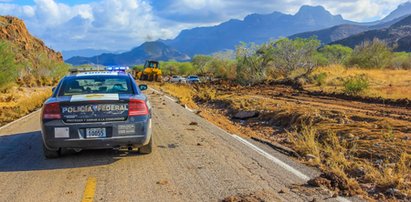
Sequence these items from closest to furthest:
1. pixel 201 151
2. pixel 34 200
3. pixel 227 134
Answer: pixel 34 200, pixel 201 151, pixel 227 134

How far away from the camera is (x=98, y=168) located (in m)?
7.47

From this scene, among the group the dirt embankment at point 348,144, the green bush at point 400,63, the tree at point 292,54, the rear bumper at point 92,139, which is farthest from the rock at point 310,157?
the green bush at point 400,63

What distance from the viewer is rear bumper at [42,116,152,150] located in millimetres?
7566

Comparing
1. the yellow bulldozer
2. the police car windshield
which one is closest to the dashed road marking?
the police car windshield

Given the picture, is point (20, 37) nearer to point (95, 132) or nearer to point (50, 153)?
point (50, 153)

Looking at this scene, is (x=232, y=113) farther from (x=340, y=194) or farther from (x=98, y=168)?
(x=340, y=194)

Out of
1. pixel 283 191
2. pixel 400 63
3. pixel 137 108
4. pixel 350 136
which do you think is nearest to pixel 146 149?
pixel 137 108

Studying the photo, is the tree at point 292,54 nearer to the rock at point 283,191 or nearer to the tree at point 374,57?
the tree at point 374,57

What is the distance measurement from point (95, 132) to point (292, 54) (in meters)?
34.5

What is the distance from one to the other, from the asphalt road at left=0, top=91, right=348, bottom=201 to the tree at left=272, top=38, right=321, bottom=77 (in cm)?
3086

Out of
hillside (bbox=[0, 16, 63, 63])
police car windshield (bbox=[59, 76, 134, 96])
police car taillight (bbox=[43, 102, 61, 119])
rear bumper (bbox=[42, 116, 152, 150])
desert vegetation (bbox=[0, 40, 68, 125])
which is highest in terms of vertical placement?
hillside (bbox=[0, 16, 63, 63])

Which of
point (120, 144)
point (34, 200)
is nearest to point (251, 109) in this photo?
point (120, 144)

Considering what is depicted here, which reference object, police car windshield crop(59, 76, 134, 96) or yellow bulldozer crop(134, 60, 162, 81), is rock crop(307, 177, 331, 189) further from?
yellow bulldozer crop(134, 60, 162, 81)

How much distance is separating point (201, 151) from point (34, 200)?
377 centimetres
